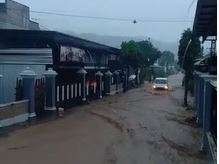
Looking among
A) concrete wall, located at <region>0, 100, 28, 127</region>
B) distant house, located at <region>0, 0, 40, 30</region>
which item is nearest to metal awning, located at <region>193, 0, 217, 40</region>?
concrete wall, located at <region>0, 100, 28, 127</region>

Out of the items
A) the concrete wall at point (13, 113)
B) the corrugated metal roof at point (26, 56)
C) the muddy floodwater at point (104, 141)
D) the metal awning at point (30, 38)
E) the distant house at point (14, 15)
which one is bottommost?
the muddy floodwater at point (104, 141)

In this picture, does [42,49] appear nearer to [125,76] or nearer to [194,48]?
[194,48]

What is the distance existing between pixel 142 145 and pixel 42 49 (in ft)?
40.2

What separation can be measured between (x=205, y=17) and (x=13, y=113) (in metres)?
10.0

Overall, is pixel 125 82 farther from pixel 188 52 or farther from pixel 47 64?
pixel 47 64

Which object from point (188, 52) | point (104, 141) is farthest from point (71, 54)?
point (104, 141)

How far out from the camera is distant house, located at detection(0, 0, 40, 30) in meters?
59.2

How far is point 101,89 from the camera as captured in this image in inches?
1794

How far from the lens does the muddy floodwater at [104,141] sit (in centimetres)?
1580

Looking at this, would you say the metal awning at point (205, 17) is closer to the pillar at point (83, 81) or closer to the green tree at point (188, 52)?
the pillar at point (83, 81)

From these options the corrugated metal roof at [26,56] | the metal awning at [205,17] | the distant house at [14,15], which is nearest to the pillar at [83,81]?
the corrugated metal roof at [26,56]

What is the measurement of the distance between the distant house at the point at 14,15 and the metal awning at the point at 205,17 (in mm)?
40285

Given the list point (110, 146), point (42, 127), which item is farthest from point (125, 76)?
point (110, 146)

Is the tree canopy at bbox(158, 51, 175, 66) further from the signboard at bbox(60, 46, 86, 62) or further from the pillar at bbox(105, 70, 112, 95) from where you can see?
the signboard at bbox(60, 46, 86, 62)
